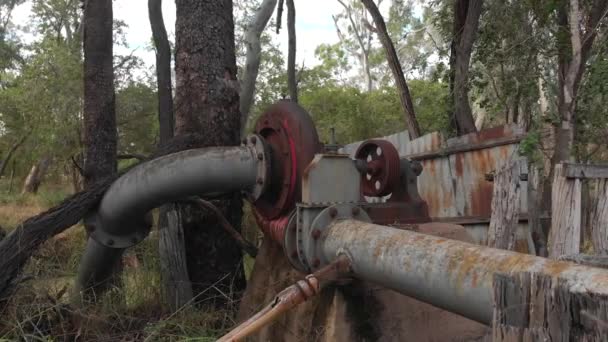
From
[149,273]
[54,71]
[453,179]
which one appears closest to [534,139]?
[453,179]

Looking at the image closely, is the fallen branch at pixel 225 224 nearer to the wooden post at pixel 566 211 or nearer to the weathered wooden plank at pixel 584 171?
the wooden post at pixel 566 211

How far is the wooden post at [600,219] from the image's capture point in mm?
4207

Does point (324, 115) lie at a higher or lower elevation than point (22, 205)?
higher

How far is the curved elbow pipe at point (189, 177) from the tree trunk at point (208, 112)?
746mm

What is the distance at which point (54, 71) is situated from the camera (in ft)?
53.9

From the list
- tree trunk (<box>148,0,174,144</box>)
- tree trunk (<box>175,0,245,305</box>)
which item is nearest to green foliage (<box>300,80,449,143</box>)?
tree trunk (<box>148,0,174,144</box>)

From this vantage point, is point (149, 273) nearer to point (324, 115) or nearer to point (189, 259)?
point (189, 259)

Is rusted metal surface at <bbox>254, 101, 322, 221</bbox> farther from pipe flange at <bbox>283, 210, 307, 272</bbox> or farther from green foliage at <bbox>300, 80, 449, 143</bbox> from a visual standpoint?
green foliage at <bbox>300, 80, 449, 143</bbox>

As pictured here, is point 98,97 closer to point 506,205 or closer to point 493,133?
point 493,133

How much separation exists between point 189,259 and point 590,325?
343cm

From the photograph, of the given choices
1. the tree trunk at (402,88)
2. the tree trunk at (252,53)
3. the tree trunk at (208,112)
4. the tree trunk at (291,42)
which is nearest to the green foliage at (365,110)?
the tree trunk at (252,53)

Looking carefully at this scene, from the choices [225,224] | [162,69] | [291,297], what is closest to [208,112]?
[225,224]

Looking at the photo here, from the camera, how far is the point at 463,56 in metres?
7.84

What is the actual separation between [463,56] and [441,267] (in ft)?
20.5
